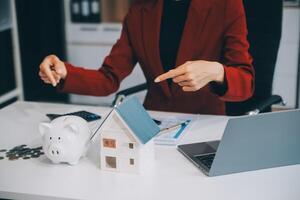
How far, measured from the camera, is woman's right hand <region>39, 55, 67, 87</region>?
1767 mm

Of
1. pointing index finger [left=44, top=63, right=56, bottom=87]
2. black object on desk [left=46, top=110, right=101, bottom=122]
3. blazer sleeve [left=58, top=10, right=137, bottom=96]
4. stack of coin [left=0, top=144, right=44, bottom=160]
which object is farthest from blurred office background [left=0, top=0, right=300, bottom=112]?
stack of coin [left=0, top=144, right=44, bottom=160]

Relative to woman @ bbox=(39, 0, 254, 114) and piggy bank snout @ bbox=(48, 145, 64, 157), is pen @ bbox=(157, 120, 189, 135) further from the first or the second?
piggy bank snout @ bbox=(48, 145, 64, 157)

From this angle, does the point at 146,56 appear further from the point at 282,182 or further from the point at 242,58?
the point at 282,182

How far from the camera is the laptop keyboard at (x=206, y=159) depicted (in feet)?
4.82

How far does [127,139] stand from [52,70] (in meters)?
0.53

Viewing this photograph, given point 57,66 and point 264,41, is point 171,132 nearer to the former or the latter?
point 57,66

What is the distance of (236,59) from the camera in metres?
1.88

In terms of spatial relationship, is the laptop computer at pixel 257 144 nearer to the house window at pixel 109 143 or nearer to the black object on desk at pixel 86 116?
the house window at pixel 109 143

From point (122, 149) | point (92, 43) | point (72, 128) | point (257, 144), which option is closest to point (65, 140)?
point (72, 128)

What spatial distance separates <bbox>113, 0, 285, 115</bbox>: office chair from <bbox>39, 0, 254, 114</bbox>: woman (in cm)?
15

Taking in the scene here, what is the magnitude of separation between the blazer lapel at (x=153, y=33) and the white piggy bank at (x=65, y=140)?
61 cm

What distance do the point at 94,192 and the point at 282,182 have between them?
0.47m

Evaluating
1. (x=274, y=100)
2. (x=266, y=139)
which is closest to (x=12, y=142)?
(x=266, y=139)

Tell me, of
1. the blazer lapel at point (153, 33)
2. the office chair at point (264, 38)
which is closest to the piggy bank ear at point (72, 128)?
the blazer lapel at point (153, 33)
